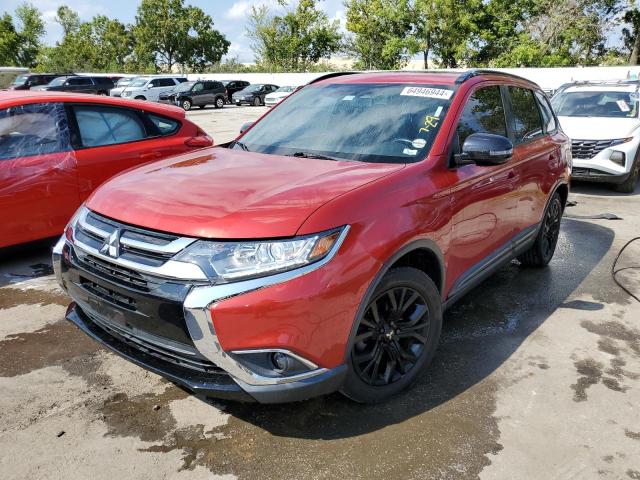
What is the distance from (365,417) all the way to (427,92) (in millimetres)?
2068

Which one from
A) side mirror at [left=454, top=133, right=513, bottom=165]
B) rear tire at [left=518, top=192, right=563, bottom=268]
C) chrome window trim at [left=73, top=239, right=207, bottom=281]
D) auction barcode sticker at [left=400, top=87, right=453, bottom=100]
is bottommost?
rear tire at [left=518, top=192, right=563, bottom=268]

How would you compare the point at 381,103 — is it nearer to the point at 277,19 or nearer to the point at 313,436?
the point at 313,436

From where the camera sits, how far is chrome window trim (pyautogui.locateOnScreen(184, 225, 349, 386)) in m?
2.26

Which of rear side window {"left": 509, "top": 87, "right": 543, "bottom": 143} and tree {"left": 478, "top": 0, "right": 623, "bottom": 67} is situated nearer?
rear side window {"left": 509, "top": 87, "right": 543, "bottom": 143}

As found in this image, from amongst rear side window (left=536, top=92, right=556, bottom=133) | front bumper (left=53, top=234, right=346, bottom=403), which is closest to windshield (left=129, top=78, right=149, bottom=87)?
rear side window (left=536, top=92, right=556, bottom=133)

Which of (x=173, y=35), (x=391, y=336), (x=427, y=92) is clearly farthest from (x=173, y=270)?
(x=173, y=35)

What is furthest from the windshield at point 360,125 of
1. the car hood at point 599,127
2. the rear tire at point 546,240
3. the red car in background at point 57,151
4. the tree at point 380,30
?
the tree at point 380,30

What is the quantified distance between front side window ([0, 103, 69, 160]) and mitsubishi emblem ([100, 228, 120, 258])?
8.91 ft

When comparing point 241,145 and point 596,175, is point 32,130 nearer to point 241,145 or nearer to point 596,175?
point 241,145

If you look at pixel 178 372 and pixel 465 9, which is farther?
pixel 465 9

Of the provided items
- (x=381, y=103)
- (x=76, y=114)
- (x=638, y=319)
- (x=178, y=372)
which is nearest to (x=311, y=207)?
(x=178, y=372)

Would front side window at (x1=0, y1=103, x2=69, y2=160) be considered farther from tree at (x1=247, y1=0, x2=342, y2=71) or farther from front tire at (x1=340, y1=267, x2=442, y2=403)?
tree at (x1=247, y1=0, x2=342, y2=71)

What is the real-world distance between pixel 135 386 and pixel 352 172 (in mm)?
1738

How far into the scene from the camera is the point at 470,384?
10.5ft
